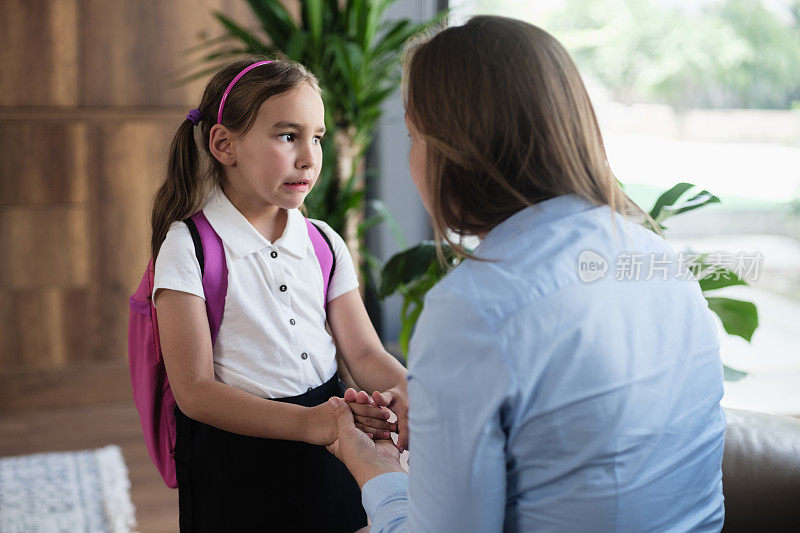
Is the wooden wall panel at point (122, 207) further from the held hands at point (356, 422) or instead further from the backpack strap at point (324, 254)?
the held hands at point (356, 422)

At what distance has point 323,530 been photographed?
124 cm

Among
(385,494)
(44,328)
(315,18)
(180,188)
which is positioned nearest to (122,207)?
(44,328)

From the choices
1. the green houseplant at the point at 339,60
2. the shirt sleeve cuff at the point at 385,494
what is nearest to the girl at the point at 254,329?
the shirt sleeve cuff at the point at 385,494

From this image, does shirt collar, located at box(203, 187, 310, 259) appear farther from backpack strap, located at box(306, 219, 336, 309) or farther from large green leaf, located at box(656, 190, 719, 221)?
large green leaf, located at box(656, 190, 719, 221)

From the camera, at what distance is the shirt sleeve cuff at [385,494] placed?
0.92m

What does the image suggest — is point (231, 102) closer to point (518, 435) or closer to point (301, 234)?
point (301, 234)

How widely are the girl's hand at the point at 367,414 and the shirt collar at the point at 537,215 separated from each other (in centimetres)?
41

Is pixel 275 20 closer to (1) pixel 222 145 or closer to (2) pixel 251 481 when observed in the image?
(1) pixel 222 145

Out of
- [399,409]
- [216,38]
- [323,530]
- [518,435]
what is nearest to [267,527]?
[323,530]

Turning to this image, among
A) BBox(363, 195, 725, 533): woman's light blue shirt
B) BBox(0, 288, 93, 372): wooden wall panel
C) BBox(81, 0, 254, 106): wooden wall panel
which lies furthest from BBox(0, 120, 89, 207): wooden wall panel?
BBox(363, 195, 725, 533): woman's light blue shirt

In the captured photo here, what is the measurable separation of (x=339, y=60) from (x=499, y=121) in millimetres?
1979

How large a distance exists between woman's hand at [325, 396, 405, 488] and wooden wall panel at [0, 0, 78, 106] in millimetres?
2450

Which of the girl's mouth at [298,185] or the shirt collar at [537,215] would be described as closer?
the shirt collar at [537,215]

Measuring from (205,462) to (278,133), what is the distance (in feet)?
1.71
